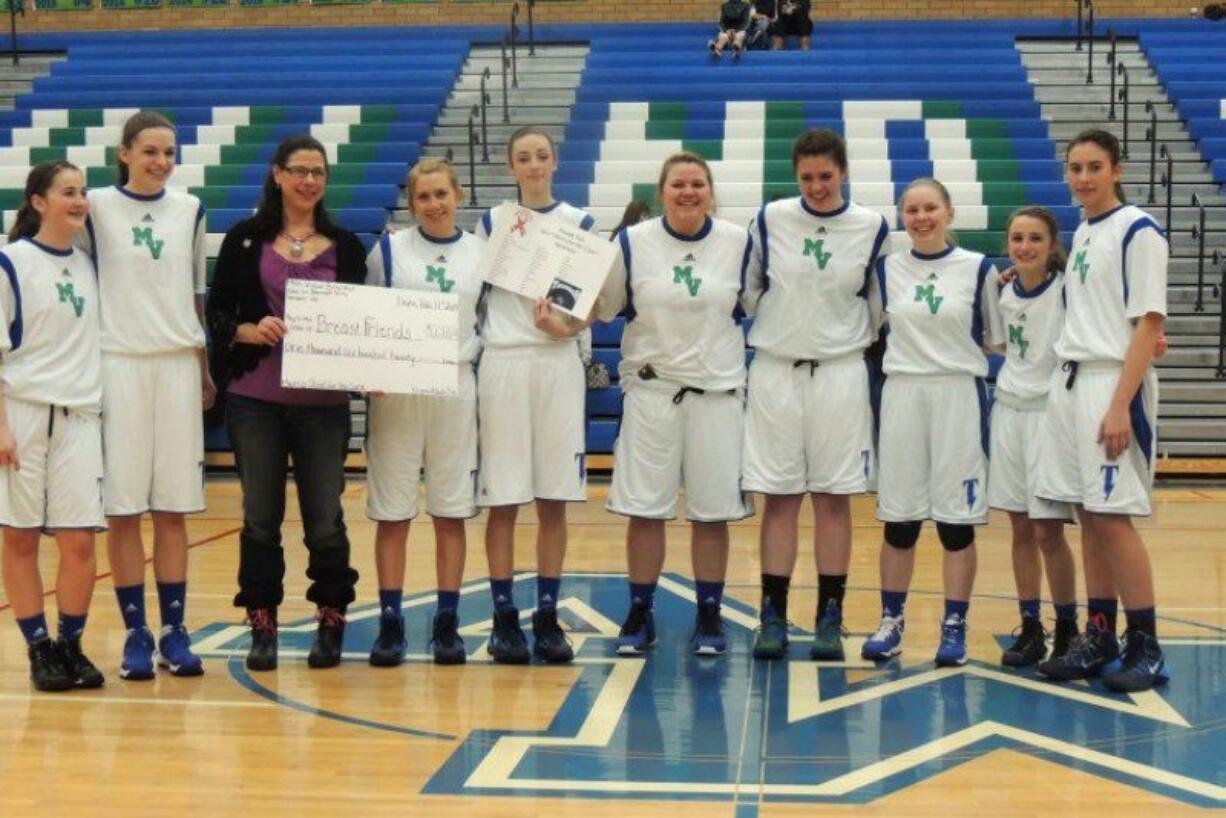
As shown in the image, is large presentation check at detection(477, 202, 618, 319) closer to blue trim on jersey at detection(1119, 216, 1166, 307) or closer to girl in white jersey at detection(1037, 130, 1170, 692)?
girl in white jersey at detection(1037, 130, 1170, 692)

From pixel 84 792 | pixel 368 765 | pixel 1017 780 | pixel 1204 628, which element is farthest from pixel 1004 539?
pixel 84 792

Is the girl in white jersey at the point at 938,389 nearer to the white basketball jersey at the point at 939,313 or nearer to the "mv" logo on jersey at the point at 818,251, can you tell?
the white basketball jersey at the point at 939,313

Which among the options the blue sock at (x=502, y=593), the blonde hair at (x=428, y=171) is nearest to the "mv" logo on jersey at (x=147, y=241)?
the blonde hair at (x=428, y=171)

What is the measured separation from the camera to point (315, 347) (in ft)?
16.5

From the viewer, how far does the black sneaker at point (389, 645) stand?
5.32 meters

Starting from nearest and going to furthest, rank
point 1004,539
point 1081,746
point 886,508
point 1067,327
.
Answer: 1. point 1081,746
2. point 1067,327
3. point 886,508
4. point 1004,539

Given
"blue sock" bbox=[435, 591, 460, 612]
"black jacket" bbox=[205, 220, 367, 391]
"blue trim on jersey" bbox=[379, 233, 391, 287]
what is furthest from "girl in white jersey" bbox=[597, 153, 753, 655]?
"black jacket" bbox=[205, 220, 367, 391]

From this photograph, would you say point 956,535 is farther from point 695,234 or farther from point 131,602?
point 131,602

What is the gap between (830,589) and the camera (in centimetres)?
545

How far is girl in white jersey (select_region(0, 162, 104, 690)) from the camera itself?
190 inches

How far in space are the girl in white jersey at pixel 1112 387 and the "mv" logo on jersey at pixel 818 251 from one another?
2.49 ft

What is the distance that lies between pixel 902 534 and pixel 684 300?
3.44 ft

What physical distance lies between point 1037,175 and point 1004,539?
5.70 meters

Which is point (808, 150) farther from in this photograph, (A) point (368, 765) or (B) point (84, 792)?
(B) point (84, 792)
